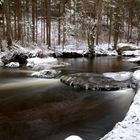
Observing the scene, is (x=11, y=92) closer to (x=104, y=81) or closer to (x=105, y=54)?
(x=104, y=81)

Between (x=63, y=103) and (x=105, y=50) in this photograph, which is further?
(x=105, y=50)

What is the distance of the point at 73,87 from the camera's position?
15336 mm

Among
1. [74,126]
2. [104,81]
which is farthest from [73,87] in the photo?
[74,126]

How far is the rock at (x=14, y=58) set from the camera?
24922 millimetres

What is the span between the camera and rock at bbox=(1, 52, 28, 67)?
24922mm

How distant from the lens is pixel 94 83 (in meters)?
15.4

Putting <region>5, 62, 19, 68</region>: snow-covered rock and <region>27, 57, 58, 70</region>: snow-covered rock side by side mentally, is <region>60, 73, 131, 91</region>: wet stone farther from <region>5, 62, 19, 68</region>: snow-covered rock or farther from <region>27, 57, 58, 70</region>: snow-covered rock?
<region>5, 62, 19, 68</region>: snow-covered rock

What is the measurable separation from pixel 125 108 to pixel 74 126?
3.08 meters

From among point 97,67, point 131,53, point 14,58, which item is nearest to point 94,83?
point 97,67

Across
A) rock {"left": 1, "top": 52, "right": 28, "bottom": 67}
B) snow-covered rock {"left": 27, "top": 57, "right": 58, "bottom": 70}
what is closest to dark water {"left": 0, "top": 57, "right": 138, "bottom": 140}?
snow-covered rock {"left": 27, "top": 57, "right": 58, "bottom": 70}

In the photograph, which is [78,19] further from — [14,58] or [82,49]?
[14,58]

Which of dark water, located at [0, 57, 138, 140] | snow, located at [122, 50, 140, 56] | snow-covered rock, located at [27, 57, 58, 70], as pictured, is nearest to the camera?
dark water, located at [0, 57, 138, 140]

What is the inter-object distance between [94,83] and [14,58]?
11620 mm

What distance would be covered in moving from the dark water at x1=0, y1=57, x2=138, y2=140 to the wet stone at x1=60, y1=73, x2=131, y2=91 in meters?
0.49
